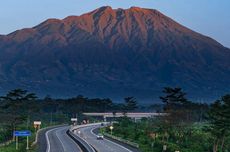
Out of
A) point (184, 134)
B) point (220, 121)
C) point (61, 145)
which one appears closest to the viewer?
point (220, 121)

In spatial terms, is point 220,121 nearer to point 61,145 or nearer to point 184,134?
point 184,134

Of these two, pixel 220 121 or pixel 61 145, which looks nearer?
pixel 220 121

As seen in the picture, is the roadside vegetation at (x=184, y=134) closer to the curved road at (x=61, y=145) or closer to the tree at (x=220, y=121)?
the tree at (x=220, y=121)

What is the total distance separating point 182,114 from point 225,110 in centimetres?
3024

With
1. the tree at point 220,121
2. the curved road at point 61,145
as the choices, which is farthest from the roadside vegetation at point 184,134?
the curved road at point 61,145

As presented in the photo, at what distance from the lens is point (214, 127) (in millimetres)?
79688

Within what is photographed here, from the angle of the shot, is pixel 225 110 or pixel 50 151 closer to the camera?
pixel 50 151

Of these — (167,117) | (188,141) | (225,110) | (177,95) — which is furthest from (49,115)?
(225,110)

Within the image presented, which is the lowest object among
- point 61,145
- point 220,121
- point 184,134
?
point 61,145

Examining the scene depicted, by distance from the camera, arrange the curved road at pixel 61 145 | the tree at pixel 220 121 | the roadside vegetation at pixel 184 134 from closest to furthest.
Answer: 1. the curved road at pixel 61 145
2. the roadside vegetation at pixel 184 134
3. the tree at pixel 220 121

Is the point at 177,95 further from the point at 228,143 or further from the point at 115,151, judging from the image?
the point at 115,151

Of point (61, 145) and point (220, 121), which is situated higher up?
point (220, 121)

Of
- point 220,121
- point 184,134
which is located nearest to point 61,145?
point 184,134

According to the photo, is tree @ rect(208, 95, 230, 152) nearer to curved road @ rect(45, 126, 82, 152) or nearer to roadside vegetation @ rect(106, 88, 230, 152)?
roadside vegetation @ rect(106, 88, 230, 152)
